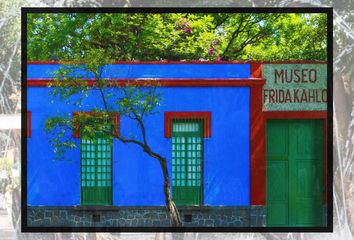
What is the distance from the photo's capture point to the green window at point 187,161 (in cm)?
767

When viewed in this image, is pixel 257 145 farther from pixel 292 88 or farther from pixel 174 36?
pixel 174 36

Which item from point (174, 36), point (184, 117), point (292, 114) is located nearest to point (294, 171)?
point (292, 114)

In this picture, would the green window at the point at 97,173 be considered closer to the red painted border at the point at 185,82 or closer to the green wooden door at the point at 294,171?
the red painted border at the point at 185,82

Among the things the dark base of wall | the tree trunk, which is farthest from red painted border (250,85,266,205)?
the tree trunk

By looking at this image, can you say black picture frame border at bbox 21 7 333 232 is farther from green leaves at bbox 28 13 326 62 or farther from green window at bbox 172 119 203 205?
green window at bbox 172 119 203 205

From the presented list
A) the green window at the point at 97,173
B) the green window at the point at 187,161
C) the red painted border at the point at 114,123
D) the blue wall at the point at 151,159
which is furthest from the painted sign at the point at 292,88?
the green window at the point at 97,173

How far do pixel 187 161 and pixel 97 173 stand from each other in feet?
3.08

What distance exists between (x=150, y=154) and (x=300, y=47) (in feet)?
6.30

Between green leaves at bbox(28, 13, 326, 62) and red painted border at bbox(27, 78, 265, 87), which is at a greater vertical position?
green leaves at bbox(28, 13, 326, 62)

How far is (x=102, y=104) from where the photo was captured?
304 inches

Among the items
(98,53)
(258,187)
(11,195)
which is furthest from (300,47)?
(11,195)

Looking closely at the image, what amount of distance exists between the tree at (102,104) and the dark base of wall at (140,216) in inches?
5.8

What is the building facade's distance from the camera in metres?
7.68

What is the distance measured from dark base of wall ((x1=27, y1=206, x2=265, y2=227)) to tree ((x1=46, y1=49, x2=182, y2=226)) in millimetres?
Result: 148
